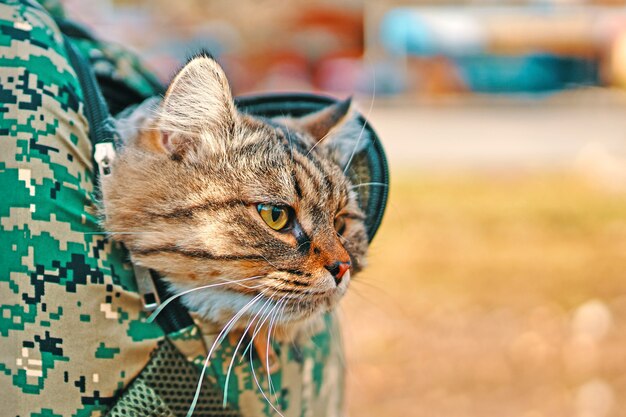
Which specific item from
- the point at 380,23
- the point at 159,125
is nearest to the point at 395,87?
the point at 380,23

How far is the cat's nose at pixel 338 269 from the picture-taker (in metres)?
1.49

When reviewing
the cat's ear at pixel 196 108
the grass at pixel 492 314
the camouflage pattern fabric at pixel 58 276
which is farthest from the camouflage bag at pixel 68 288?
the grass at pixel 492 314

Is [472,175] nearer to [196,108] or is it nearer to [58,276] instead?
[196,108]

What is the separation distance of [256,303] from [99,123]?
486mm

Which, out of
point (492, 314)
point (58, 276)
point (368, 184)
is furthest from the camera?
point (492, 314)

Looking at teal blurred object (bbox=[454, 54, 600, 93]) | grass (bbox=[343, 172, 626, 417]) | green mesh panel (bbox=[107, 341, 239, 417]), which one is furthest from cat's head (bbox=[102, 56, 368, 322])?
teal blurred object (bbox=[454, 54, 600, 93])

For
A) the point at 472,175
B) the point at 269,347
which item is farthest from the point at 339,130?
the point at 472,175

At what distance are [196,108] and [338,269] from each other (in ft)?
1.51

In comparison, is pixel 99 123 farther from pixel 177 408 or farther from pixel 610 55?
pixel 610 55

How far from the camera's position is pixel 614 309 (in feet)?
12.5

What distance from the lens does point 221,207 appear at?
56.9 inches

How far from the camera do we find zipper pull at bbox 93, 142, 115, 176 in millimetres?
1403

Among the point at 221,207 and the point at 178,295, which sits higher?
the point at 221,207

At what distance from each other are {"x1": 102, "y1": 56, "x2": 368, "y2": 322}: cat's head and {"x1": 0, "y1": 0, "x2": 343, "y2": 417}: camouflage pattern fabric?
0.28 feet
